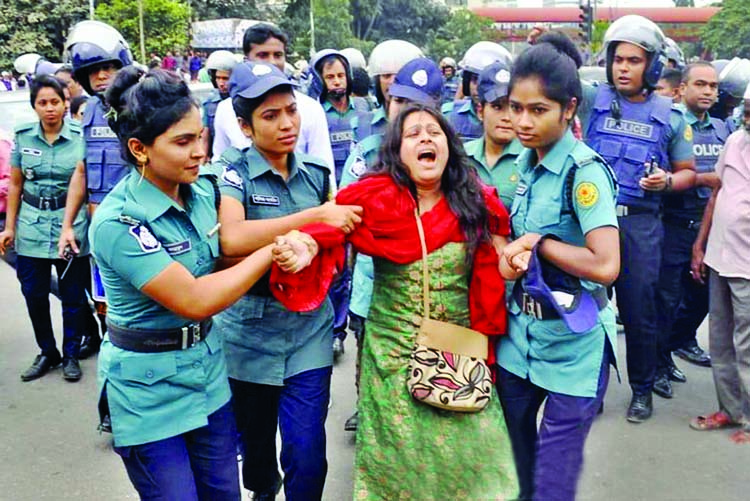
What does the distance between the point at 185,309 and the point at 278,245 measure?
13.9 inches

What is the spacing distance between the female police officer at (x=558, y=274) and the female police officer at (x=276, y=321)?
700 millimetres

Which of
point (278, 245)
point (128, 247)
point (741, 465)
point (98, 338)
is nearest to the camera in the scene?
point (128, 247)

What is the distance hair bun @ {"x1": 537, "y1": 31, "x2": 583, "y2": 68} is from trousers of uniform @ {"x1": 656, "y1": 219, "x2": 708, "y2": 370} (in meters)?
1.56

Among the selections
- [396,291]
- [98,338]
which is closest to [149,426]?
[396,291]

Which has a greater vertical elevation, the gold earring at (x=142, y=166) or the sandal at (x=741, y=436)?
the gold earring at (x=142, y=166)

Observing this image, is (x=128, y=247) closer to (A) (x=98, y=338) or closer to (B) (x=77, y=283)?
(B) (x=77, y=283)

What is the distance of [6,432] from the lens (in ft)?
14.6

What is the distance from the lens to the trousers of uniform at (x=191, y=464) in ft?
8.18

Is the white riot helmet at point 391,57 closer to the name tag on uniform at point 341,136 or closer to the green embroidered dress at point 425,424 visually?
the name tag on uniform at point 341,136

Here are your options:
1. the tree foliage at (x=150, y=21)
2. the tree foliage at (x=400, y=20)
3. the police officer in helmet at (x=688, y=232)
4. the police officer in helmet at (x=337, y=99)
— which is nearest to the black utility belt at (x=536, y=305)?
the police officer in helmet at (x=688, y=232)

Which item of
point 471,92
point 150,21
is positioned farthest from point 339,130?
point 150,21

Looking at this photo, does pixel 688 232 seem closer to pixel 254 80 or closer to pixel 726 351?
pixel 726 351

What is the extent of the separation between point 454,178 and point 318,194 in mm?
608

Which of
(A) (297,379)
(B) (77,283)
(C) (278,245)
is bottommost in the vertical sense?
(B) (77,283)
